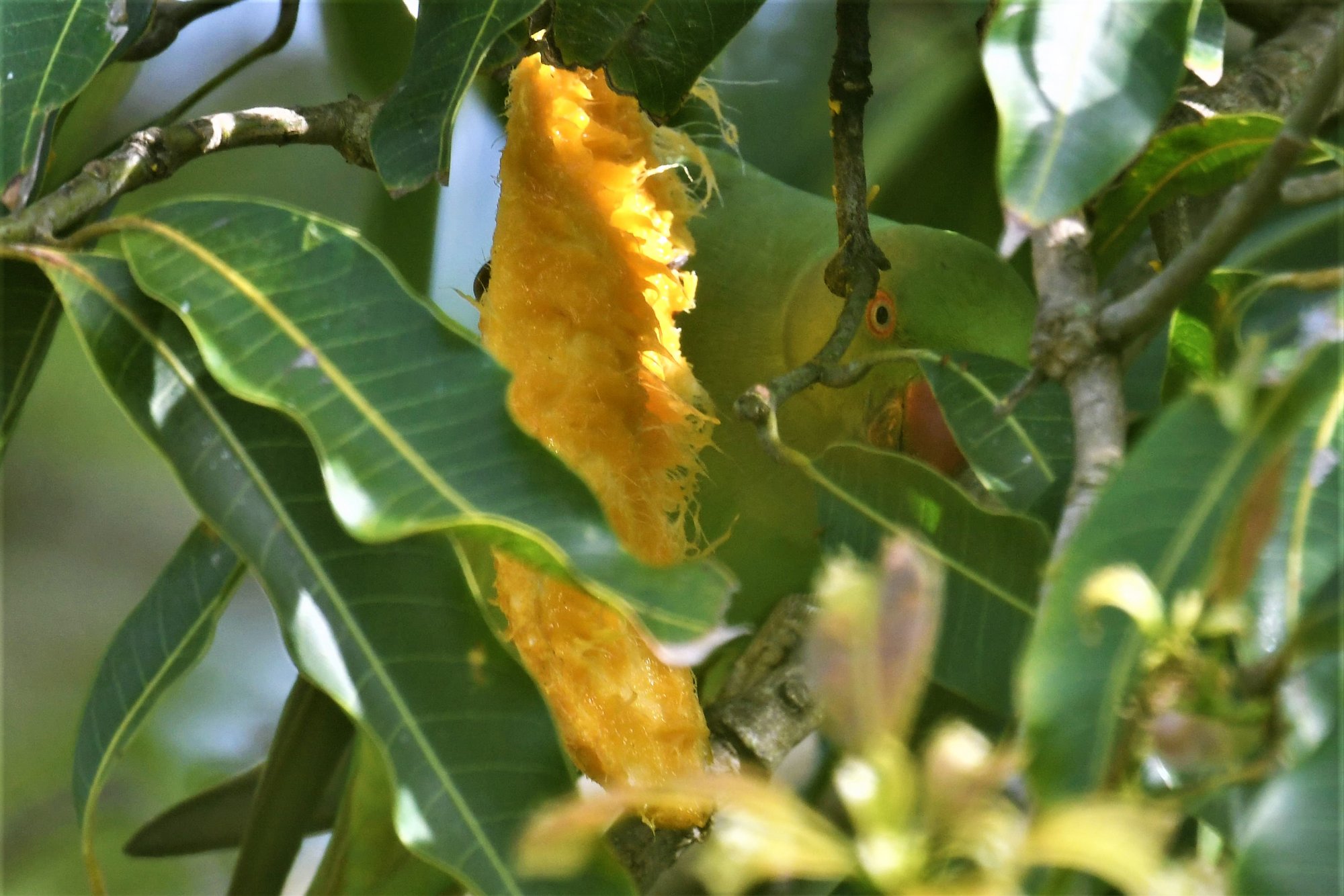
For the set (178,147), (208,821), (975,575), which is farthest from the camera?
(208,821)

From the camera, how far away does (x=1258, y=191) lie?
423 mm

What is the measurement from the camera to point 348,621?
20.3 inches

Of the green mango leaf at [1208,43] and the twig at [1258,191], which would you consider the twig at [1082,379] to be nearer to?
the twig at [1258,191]

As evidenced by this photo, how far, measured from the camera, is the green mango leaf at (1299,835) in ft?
1.16

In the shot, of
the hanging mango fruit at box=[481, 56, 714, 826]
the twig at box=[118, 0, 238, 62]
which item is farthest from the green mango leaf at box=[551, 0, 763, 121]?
the twig at box=[118, 0, 238, 62]

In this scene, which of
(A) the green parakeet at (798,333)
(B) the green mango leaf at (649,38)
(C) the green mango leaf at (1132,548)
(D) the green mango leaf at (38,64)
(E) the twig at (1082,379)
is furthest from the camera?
(A) the green parakeet at (798,333)

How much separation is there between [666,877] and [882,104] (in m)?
0.90

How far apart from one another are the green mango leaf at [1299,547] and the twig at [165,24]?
828 millimetres

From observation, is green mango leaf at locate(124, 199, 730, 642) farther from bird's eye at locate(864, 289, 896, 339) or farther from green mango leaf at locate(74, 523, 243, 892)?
bird's eye at locate(864, 289, 896, 339)

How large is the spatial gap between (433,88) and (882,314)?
0.36 metres

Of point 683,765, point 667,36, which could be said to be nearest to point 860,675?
point 683,765

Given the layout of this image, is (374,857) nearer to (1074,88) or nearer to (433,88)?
(433,88)

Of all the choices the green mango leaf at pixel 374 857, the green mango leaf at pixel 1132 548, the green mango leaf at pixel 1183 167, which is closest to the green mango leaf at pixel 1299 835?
the green mango leaf at pixel 1132 548

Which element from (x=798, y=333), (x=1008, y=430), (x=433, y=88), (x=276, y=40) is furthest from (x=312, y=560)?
(x=276, y=40)
